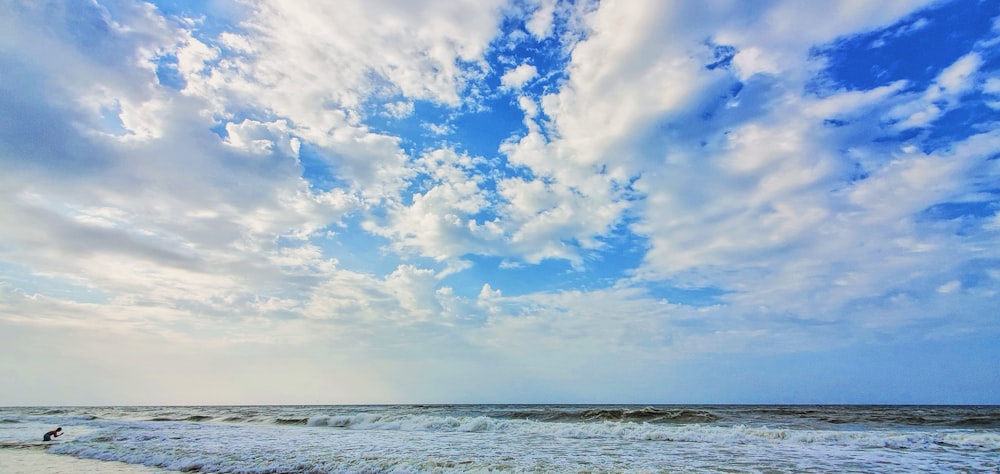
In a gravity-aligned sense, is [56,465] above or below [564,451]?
below

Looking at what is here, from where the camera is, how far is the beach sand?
1443 centimetres

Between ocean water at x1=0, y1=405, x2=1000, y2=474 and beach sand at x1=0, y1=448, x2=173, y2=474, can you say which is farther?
beach sand at x1=0, y1=448, x2=173, y2=474

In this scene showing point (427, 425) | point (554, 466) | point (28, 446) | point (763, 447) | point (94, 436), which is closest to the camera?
point (554, 466)

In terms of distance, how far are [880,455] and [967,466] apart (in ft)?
7.56

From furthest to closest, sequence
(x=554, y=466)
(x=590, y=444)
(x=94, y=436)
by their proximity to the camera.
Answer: (x=94, y=436) < (x=590, y=444) < (x=554, y=466)

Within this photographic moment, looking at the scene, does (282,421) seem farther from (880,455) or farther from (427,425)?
(880,455)

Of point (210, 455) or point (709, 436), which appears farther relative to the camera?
point (709, 436)

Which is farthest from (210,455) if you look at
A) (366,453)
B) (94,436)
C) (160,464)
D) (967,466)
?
(967,466)

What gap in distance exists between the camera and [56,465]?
15.6 meters

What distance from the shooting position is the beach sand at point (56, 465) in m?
14.4

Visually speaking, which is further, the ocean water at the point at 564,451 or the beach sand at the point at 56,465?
the beach sand at the point at 56,465

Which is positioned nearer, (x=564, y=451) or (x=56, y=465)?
(x=56, y=465)

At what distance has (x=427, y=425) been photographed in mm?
30188

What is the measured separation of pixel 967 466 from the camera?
14.4 metres
